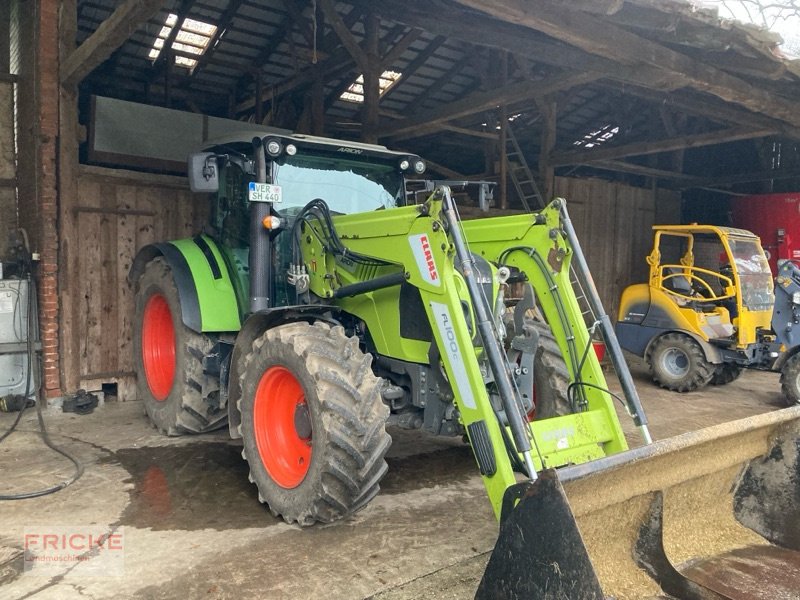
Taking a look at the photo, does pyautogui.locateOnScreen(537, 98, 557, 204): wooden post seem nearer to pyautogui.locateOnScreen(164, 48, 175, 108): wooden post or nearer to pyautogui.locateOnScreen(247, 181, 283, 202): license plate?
pyautogui.locateOnScreen(164, 48, 175, 108): wooden post

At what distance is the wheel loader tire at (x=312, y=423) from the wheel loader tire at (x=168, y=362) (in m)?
1.01

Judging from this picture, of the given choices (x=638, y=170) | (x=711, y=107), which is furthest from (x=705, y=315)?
(x=638, y=170)

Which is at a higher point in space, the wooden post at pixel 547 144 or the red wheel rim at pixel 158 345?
the wooden post at pixel 547 144

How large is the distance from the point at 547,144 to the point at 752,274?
10.9 ft

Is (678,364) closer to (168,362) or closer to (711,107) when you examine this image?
(711,107)

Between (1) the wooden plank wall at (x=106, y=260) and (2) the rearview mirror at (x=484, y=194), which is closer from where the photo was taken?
(2) the rearview mirror at (x=484, y=194)

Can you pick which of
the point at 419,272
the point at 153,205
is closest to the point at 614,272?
the point at 153,205

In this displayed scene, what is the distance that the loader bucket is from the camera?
2.35 m

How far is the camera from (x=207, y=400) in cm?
501

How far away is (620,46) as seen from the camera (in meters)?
4.93

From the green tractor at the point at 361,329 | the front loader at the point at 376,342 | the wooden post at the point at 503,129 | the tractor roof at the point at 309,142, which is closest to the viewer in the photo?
the front loader at the point at 376,342

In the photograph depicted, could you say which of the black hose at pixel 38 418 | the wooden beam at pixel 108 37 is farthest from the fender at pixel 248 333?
the wooden beam at pixel 108 37

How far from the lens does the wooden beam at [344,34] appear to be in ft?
22.5

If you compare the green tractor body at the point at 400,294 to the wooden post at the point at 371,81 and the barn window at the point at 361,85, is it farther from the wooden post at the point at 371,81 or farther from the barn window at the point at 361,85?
the barn window at the point at 361,85
